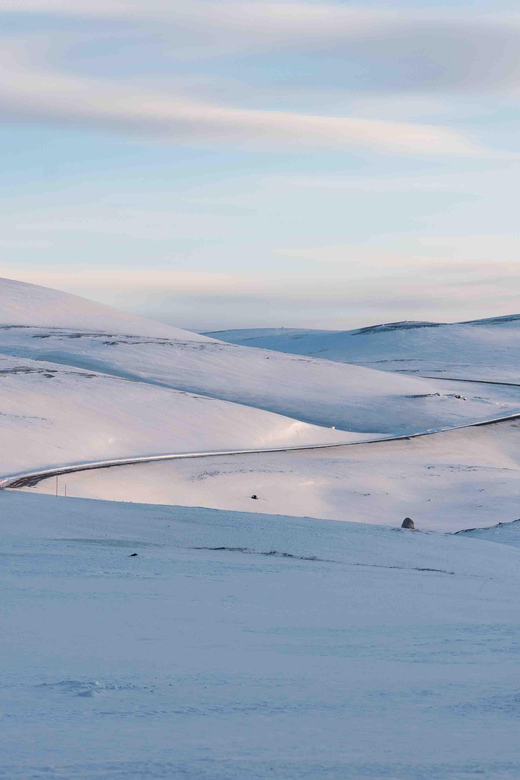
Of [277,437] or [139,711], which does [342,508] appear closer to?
[277,437]

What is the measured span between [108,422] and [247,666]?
32600 millimetres

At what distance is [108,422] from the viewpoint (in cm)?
3766

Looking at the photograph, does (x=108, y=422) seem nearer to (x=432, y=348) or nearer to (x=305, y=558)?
(x=305, y=558)

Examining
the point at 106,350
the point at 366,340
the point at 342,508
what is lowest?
the point at 342,508

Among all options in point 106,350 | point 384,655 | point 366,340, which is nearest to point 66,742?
point 384,655

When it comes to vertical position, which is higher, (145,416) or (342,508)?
(145,416)

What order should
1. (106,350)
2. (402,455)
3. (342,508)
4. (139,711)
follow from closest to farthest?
(139,711), (342,508), (402,455), (106,350)

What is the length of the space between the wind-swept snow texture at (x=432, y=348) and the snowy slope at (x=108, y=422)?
3346 cm

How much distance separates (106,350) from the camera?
5800 cm

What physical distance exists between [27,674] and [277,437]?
36.2 meters

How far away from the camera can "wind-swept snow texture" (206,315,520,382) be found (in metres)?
80.6

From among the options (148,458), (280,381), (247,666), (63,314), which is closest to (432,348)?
(63,314)

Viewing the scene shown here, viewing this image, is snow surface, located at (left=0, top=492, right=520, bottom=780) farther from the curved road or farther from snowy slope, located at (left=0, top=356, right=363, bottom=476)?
snowy slope, located at (left=0, top=356, right=363, bottom=476)

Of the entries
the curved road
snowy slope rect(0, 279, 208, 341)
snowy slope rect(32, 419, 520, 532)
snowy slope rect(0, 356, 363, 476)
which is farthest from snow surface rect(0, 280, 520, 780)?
snowy slope rect(0, 279, 208, 341)
